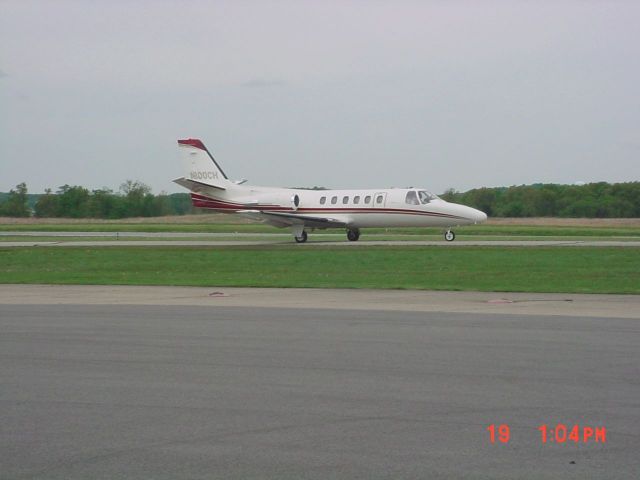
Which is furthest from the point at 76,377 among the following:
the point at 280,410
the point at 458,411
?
the point at 458,411

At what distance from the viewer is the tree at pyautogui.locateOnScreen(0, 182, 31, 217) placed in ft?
370

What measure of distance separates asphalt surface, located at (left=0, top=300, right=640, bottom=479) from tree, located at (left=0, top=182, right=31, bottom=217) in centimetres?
10318

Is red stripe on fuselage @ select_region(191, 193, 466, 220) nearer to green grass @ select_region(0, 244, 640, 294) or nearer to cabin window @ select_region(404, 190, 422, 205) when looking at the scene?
cabin window @ select_region(404, 190, 422, 205)

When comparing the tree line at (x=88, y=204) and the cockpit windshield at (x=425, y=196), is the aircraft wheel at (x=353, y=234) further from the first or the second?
the tree line at (x=88, y=204)

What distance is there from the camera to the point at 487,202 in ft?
363

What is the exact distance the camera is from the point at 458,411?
8.50m

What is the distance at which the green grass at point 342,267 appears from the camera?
78.7 ft

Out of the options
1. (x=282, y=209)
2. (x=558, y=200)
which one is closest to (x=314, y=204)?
(x=282, y=209)

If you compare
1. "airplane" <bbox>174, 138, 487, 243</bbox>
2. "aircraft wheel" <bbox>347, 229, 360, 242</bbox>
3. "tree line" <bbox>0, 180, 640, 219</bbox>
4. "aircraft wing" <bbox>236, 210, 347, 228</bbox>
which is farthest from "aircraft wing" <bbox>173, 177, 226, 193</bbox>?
"tree line" <bbox>0, 180, 640, 219</bbox>

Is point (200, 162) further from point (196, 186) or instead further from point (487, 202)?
point (487, 202)

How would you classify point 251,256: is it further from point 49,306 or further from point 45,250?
point 49,306

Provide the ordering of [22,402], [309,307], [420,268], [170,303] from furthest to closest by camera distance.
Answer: [420,268], [170,303], [309,307], [22,402]

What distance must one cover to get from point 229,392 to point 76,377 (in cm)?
189

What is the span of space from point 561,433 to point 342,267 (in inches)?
871
